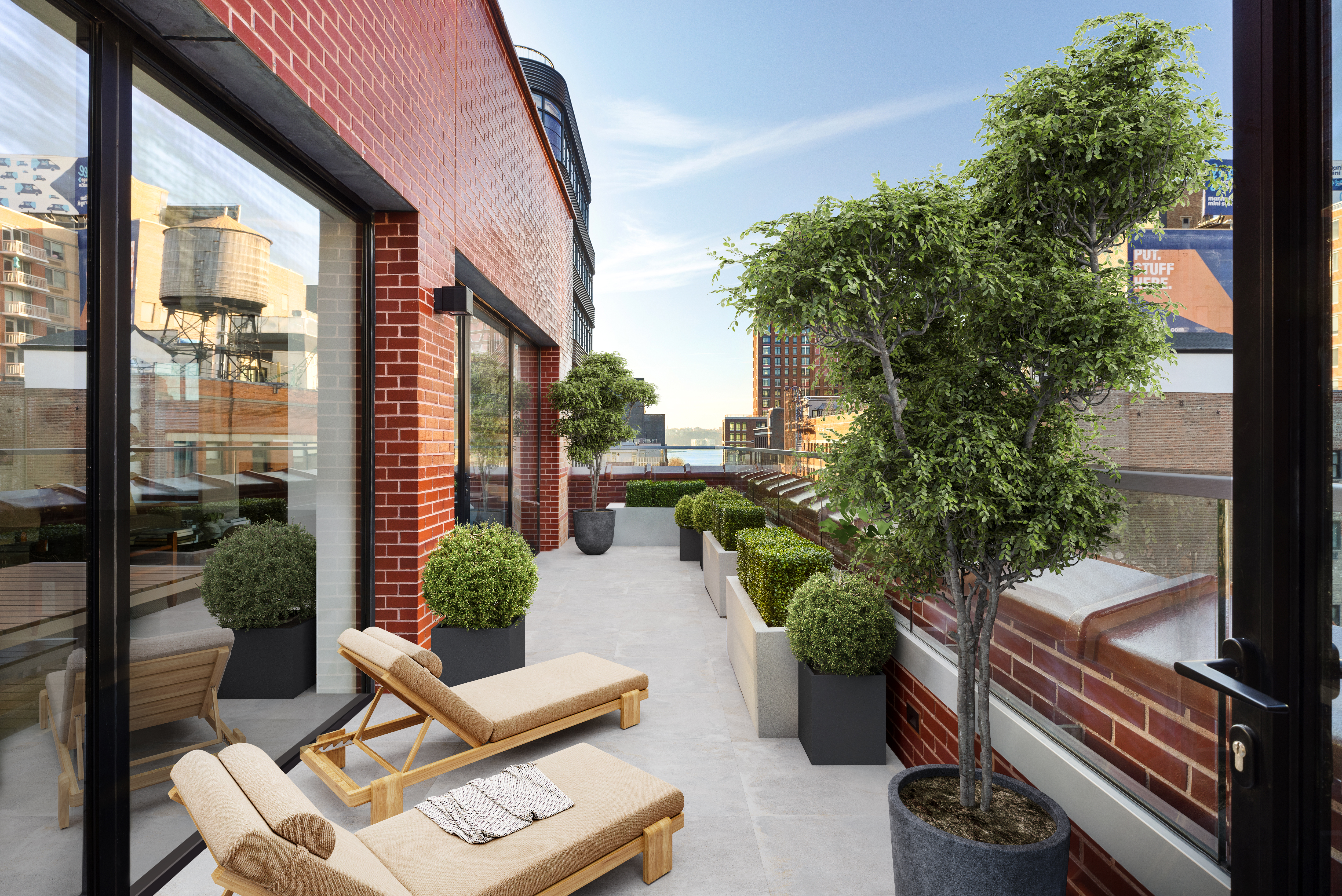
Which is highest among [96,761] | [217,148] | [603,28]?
[603,28]

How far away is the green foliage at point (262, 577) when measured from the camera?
294 cm

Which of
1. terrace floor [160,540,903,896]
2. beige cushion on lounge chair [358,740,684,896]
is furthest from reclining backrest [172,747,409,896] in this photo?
terrace floor [160,540,903,896]

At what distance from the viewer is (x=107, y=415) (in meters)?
2.23

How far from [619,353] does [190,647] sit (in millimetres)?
8530

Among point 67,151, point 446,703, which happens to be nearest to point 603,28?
point 67,151

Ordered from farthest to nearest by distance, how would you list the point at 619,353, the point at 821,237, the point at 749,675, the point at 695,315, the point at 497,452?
the point at 695,315
the point at 619,353
the point at 497,452
the point at 749,675
the point at 821,237

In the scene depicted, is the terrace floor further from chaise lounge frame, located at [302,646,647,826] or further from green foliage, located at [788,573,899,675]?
green foliage, located at [788,573,899,675]

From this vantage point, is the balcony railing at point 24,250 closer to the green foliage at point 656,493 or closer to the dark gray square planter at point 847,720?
the dark gray square planter at point 847,720

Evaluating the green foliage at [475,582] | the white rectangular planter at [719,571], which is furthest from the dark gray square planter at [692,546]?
the green foliage at [475,582]

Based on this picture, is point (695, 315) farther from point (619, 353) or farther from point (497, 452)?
point (497, 452)

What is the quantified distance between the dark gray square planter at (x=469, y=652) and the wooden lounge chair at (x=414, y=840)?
→ 1513 millimetres

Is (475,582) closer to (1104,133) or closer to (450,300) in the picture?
(450,300)

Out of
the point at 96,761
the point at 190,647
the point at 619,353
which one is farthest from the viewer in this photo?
the point at 619,353

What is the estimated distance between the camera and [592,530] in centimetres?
1018
